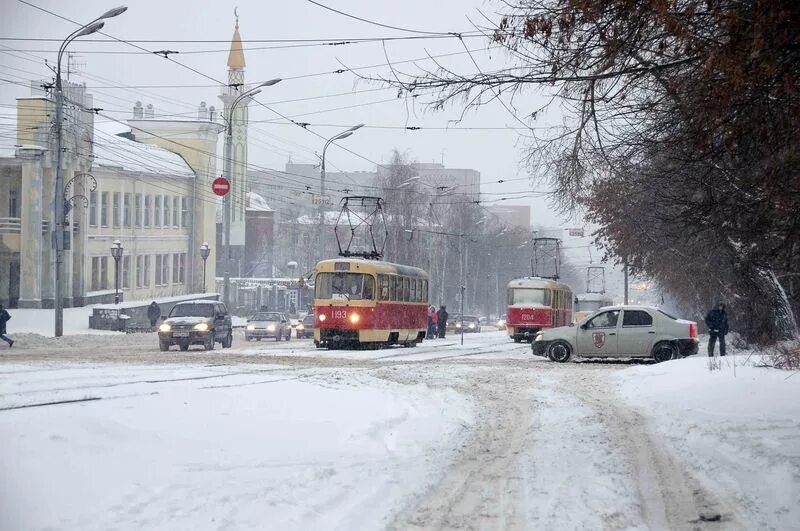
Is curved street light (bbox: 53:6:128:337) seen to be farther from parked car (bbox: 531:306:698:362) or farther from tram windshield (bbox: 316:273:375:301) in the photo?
parked car (bbox: 531:306:698:362)

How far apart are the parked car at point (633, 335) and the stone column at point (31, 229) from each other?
31.5 m

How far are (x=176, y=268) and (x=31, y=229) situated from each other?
2026 centimetres

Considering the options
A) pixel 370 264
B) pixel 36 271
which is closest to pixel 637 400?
pixel 370 264

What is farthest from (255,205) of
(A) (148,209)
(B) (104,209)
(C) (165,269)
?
(B) (104,209)

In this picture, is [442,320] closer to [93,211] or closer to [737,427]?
[93,211]

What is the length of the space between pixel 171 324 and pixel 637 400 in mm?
19440

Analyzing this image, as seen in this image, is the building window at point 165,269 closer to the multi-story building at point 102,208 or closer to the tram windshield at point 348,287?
the multi-story building at point 102,208

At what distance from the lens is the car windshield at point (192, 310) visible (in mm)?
34656

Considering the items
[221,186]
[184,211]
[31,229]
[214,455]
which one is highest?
[184,211]

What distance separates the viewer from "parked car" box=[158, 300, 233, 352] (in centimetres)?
3331

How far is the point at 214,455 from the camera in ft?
32.8

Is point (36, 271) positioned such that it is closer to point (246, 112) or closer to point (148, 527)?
point (246, 112)

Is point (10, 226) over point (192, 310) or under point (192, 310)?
over

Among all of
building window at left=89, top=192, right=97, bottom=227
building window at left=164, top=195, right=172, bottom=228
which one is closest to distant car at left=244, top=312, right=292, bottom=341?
building window at left=89, top=192, right=97, bottom=227
